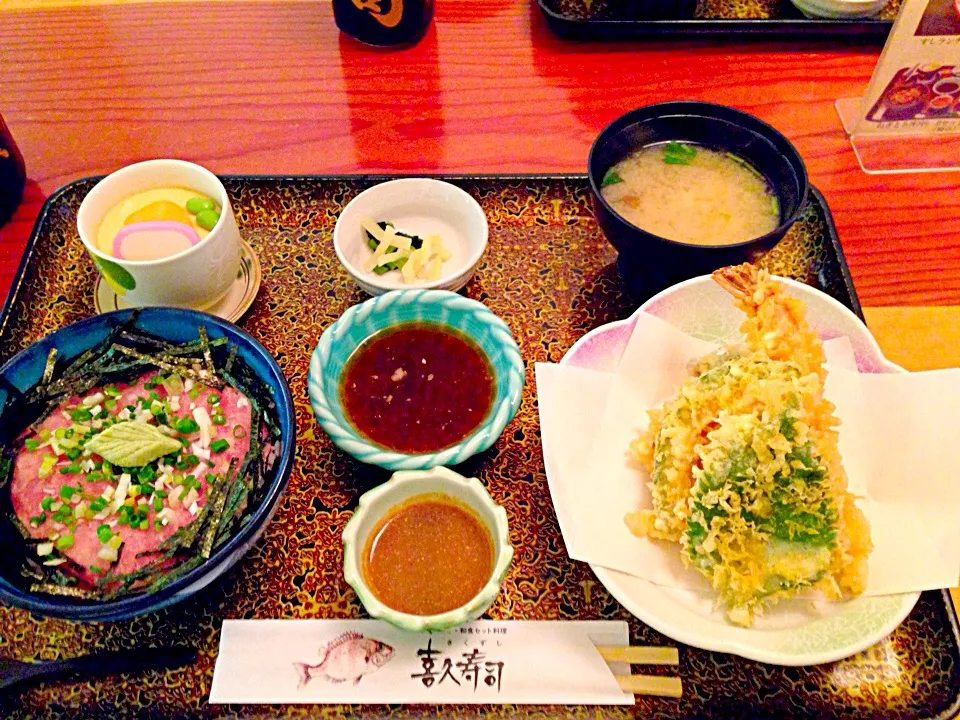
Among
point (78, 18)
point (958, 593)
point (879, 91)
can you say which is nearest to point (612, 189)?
point (879, 91)

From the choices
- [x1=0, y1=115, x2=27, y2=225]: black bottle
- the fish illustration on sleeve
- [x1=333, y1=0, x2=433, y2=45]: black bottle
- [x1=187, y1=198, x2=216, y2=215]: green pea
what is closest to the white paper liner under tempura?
the fish illustration on sleeve

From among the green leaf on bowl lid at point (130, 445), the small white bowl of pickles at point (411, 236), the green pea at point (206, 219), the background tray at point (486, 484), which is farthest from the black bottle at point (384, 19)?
the green leaf on bowl lid at point (130, 445)

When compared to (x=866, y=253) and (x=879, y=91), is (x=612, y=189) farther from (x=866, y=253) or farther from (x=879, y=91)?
(x=879, y=91)

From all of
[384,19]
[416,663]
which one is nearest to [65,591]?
[416,663]

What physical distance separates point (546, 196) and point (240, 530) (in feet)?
4.76

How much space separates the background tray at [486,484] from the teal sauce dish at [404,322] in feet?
0.57

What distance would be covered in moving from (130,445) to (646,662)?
3.98 feet

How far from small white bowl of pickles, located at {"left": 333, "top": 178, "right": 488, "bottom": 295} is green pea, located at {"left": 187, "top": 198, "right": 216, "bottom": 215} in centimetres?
35

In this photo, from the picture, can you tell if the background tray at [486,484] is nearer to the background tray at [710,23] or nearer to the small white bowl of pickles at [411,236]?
the small white bowl of pickles at [411,236]

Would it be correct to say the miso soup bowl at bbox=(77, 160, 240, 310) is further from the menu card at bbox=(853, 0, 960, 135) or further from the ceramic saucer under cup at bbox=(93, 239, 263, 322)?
the menu card at bbox=(853, 0, 960, 135)

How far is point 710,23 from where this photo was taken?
2.80 meters

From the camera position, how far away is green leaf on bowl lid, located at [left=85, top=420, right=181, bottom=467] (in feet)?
5.10

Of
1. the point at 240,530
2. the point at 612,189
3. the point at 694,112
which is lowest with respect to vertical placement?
the point at 240,530

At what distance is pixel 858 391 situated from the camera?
68.9 inches
